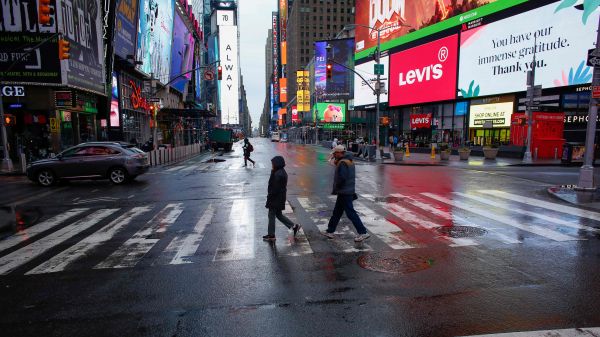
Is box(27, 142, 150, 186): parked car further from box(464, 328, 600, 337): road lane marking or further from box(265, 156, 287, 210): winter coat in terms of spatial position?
box(464, 328, 600, 337): road lane marking

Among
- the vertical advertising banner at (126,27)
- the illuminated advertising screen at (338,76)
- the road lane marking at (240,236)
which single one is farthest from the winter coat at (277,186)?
the illuminated advertising screen at (338,76)

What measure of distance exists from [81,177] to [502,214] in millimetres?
15272

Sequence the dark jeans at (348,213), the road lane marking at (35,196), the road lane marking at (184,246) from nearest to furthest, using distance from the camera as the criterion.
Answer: the road lane marking at (184,246)
the dark jeans at (348,213)
the road lane marking at (35,196)

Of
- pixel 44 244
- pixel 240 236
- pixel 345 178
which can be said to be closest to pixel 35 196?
pixel 44 244

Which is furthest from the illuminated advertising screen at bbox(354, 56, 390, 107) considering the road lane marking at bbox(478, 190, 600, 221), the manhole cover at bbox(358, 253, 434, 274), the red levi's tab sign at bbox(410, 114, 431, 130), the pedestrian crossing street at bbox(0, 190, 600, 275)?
the manhole cover at bbox(358, 253, 434, 274)

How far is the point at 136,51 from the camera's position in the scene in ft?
120

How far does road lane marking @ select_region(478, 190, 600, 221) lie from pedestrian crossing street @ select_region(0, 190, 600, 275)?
1.1 inches

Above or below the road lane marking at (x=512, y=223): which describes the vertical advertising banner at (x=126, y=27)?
above

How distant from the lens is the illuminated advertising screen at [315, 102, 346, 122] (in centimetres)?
9281

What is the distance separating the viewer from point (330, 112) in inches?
3669

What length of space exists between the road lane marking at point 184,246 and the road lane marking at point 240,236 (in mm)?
482

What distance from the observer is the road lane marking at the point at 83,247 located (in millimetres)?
6059

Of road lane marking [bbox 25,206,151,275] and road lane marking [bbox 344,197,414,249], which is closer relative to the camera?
road lane marking [bbox 25,206,151,275]

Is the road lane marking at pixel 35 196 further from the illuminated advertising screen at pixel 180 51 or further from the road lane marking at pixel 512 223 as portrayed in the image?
the illuminated advertising screen at pixel 180 51
